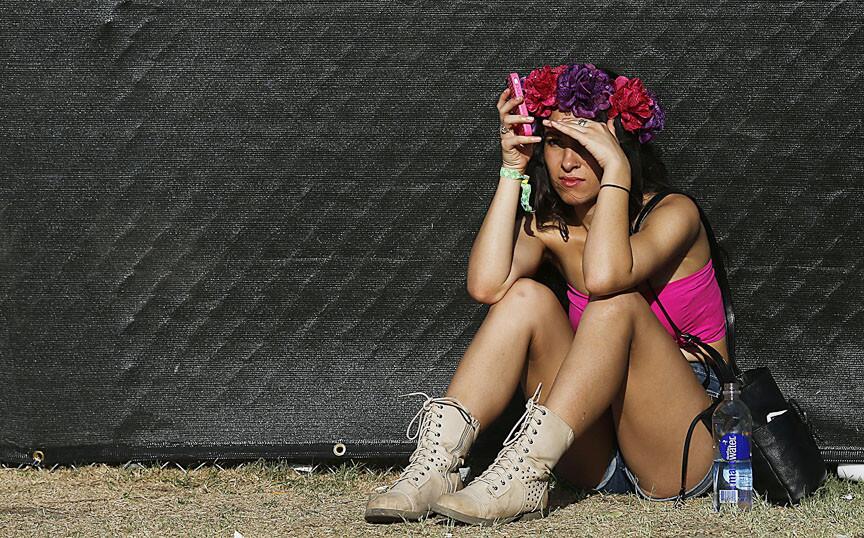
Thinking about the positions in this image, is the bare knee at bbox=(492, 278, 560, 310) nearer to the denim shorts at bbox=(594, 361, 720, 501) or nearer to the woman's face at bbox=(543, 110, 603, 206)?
the woman's face at bbox=(543, 110, 603, 206)

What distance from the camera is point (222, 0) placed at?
354 cm

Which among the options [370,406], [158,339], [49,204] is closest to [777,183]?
[370,406]

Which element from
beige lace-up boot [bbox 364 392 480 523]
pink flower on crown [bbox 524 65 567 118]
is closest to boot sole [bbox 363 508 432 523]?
beige lace-up boot [bbox 364 392 480 523]

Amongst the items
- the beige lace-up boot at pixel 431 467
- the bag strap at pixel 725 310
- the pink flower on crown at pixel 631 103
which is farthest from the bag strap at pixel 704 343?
the beige lace-up boot at pixel 431 467

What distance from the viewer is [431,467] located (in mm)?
2959

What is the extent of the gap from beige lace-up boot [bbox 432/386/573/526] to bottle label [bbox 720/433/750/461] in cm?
44

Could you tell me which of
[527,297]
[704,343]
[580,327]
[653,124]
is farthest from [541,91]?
[704,343]

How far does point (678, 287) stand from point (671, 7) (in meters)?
0.93

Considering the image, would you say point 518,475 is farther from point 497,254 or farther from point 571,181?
point 571,181

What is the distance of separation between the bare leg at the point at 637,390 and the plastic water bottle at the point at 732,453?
0.07 meters

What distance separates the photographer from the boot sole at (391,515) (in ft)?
9.40

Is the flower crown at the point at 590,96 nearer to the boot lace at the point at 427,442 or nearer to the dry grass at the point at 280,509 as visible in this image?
the boot lace at the point at 427,442

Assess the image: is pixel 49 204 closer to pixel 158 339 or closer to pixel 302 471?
pixel 158 339

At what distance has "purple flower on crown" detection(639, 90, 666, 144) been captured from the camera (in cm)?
325
